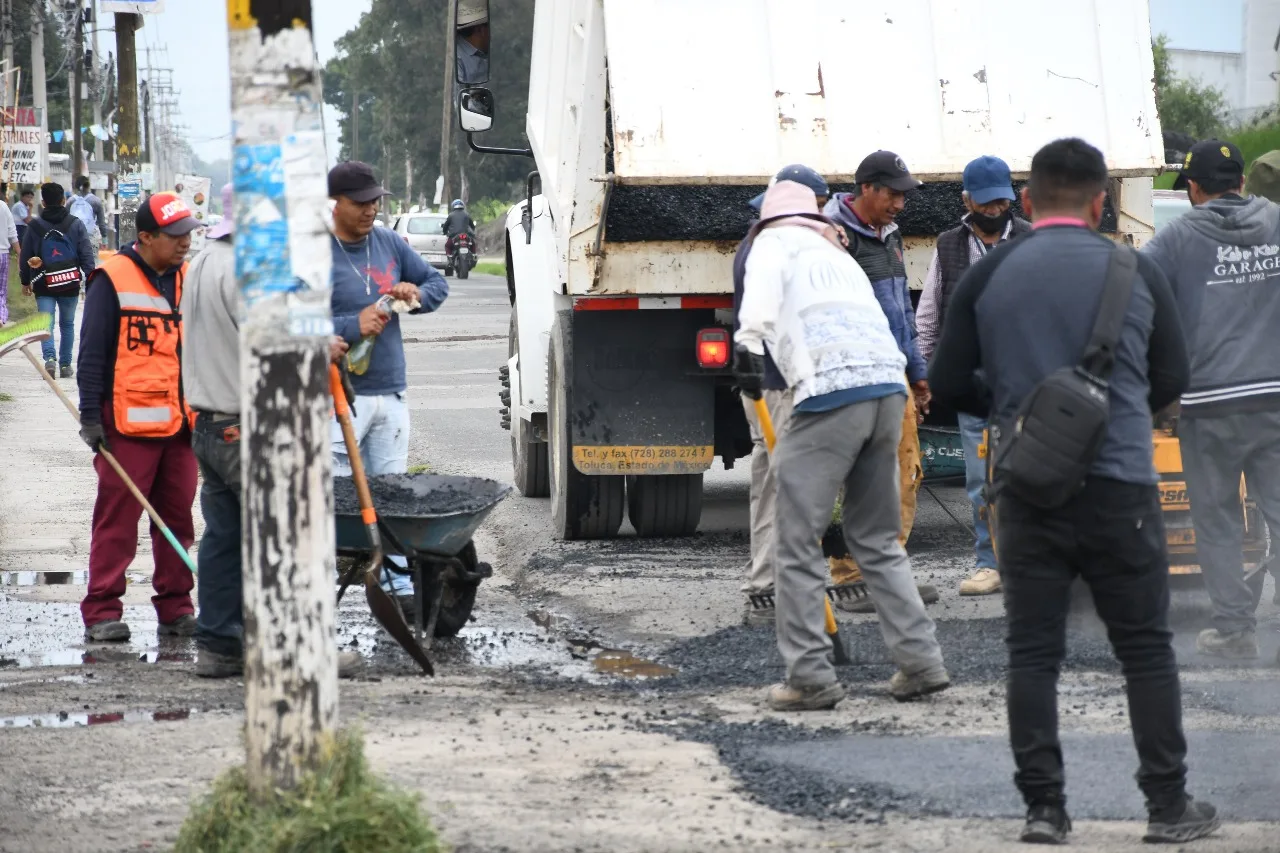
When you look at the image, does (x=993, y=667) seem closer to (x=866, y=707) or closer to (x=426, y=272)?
(x=866, y=707)

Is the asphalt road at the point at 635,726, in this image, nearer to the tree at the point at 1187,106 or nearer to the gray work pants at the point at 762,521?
the gray work pants at the point at 762,521

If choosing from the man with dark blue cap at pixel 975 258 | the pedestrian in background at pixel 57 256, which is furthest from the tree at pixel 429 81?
the man with dark blue cap at pixel 975 258

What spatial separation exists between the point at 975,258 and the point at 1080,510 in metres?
3.66

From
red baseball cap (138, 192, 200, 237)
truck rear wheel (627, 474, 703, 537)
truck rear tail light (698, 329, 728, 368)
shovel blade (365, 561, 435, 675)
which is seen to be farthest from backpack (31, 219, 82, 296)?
shovel blade (365, 561, 435, 675)

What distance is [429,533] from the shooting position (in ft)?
21.7

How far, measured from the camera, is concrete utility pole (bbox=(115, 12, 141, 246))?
74.5 feet

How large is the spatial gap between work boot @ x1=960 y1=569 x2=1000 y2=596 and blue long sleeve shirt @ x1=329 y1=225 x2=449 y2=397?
2631 mm

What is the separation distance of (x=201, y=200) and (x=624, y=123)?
3797 cm

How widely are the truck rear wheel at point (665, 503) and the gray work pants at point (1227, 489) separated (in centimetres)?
323

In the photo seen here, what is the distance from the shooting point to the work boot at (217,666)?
6.61 m

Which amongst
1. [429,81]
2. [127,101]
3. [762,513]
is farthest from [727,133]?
[429,81]

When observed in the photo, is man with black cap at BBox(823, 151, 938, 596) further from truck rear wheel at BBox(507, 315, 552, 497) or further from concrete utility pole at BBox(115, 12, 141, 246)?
concrete utility pole at BBox(115, 12, 141, 246)

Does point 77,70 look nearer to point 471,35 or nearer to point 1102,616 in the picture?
point 471,35

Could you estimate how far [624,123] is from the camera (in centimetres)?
799
